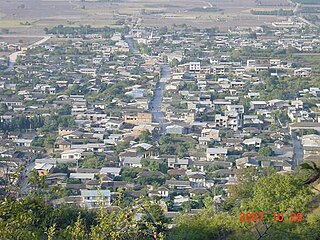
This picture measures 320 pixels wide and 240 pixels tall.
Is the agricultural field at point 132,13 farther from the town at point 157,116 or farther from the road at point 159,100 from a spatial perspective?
the road at point 159,100

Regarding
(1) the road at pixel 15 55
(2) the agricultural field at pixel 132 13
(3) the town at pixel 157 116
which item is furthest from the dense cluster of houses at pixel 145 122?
(2) the agricultural field at pixel 132 13

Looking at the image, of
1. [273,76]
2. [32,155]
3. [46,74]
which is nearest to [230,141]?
[32,155]

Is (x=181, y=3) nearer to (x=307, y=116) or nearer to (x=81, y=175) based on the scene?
(x=307, y=116)

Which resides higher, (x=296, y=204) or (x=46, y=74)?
(x=296, y=204)

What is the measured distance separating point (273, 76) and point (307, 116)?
3.56 metres

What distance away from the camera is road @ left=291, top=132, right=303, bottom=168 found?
28.3 ft

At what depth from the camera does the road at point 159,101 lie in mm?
11078

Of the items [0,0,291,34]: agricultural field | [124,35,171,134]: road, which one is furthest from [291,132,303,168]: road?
[0,0,291,34]: agricultural field

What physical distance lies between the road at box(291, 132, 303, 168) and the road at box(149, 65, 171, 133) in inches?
80.5

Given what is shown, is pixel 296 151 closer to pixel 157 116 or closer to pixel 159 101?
pixel 157 116

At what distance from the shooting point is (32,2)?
2969cm

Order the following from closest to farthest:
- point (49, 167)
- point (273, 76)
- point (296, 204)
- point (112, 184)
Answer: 1. point (296, 204)
2. point (112, 184)
3. point (49, 167)
4. point (273, 76)

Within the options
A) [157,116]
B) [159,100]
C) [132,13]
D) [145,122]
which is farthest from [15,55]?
Result: [132,13]

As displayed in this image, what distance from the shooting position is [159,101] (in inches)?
491
